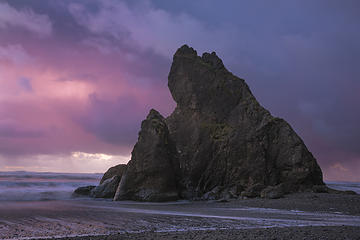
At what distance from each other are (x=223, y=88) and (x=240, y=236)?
23.4m

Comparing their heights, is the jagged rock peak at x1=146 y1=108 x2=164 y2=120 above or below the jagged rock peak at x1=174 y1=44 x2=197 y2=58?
below

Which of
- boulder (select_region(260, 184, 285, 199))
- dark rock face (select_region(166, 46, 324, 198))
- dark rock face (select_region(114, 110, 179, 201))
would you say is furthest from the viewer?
dark rock face (select_region(166, 46, 324, 198))

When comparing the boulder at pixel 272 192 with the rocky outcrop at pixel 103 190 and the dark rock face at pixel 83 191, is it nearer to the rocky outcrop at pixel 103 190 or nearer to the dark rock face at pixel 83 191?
the rocky outcrop at pixel 103 190

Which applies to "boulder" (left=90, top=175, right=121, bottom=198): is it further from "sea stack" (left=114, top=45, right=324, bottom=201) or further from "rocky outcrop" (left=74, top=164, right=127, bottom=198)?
"sea stack" (left=114, top=45, right=324, bottom=201)

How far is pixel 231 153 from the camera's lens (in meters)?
27.5

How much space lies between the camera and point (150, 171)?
80.3 feet

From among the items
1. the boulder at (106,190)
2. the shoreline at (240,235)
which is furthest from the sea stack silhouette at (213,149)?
the shoreline at (240,235)

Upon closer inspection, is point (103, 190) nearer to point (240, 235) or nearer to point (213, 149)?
point (213, 149)

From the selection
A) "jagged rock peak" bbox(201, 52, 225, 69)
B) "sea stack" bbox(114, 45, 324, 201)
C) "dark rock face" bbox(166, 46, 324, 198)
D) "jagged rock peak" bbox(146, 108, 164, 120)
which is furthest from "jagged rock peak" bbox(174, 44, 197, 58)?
"jagged rock peak" bbox(146, 108, 164, 120)

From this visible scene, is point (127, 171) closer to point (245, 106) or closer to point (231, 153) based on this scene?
point (231, 153)

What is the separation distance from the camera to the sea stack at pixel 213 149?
2473 centimetres

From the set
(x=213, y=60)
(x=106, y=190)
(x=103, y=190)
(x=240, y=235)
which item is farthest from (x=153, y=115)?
(x=240, y=235)

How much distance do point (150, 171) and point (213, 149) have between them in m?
6.46

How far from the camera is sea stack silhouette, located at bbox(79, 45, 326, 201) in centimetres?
2470
